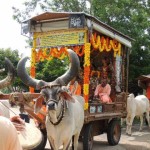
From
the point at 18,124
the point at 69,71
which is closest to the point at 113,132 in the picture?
the point at 69,71

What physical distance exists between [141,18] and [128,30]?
0.77 metres

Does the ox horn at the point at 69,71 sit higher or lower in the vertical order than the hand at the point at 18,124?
higher

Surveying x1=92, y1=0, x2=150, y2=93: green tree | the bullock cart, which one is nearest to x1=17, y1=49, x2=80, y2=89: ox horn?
the bullock cart

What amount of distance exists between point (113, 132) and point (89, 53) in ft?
7.68

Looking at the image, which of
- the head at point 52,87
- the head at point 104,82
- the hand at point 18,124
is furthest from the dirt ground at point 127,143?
the hand at point 18,124

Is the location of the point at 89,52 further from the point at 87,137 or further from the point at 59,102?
the point at 59,102

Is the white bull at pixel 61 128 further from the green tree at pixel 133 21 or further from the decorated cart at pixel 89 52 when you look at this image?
the green tree at pixel 133 21

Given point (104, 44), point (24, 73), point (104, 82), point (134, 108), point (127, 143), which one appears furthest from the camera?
point (134, 108)

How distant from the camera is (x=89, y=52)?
22.8ft

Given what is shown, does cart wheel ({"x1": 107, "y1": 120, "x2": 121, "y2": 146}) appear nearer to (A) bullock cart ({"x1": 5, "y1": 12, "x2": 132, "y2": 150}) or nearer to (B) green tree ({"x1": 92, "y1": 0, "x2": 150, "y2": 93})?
(A) bullock cart ({"x1": 5, "y1": 12, "x2": 132, "y2": 150})

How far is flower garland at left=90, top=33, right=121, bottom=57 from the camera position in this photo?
294 inches

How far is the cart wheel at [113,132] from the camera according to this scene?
8.24 metres

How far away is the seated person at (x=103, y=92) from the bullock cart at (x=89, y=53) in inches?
6.8

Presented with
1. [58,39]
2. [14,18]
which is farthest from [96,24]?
[14,18]
